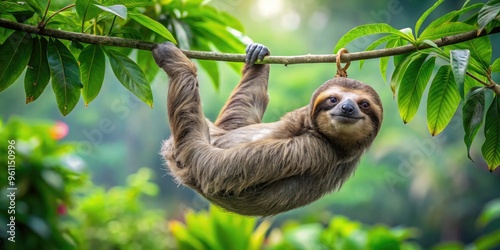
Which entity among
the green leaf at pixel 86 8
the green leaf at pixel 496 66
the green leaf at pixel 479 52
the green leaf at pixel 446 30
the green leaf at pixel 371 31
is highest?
the green leaf at pixel 86 8

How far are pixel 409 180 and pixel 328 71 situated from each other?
604 centimetres

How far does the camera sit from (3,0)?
3148 millimetres

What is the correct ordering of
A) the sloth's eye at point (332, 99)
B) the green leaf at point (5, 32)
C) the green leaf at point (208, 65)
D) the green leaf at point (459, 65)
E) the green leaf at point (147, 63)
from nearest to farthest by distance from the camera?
1. the green leaf at point (459, 65)
2. the green leaf at point (5, 32)
3. the sloth's eye at point (332, 99)
4. the green leaf at point (147, 63)
5. the green leaf at point (208, 65)

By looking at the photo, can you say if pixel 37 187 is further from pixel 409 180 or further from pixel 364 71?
pixel 409 180

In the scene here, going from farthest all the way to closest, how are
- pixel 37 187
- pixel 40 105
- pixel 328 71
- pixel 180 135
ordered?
1. pixel 40 105
2. pixel 328 71
3. pixel 37 187
4. pixel 180 135

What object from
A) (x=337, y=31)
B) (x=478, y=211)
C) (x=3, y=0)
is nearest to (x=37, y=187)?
(x=3, y=0)

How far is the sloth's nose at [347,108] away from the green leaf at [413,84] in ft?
1.01

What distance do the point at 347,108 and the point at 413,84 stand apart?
17.1 inches

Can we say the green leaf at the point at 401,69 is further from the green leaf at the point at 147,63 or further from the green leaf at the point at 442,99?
the green leaf at the point at 147,63

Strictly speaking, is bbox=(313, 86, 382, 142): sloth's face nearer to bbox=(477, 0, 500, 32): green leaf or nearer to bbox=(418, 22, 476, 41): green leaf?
bbox=(418, 22, 476, 41): green leaf

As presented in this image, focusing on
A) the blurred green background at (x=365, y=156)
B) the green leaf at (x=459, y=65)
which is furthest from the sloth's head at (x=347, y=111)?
Result: the blurred green background at (x=365, y=156)

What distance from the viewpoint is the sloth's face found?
11.6ft

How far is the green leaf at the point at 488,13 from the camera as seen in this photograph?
2778 mm

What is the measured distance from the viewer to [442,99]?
11.1 feet
